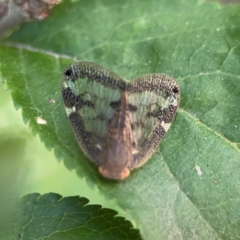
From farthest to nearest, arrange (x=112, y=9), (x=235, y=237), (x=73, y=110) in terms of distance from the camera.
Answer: (x=112, y=9)
(x=73, y=110)
(x=235, y=237)

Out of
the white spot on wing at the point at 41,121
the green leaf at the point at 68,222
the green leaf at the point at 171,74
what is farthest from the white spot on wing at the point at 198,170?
the white spot on wing at the point at 41,121

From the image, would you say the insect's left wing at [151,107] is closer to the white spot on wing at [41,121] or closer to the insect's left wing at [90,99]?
the insect's left wing at [90,99]

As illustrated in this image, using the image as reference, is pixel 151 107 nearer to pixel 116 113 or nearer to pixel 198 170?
pixel 116 113

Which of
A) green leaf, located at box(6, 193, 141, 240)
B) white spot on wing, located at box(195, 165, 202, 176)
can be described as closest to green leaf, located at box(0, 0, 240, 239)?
white spot on wing, located at box(195, 165, 202, 176)

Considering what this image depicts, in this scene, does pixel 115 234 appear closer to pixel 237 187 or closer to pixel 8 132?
pixel 237 187

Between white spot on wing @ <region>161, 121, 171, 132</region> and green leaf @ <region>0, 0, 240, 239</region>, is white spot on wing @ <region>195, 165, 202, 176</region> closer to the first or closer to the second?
green leaf @ <region>0, 0, 240, 239</region>

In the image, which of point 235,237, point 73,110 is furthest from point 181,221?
point 73,110

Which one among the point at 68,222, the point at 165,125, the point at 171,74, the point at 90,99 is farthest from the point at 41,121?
the point at 171,74
